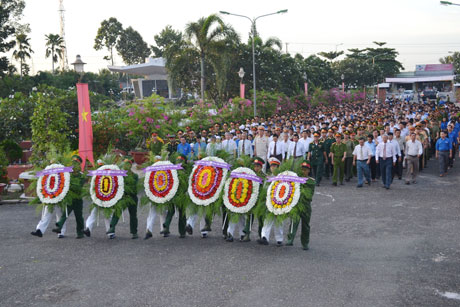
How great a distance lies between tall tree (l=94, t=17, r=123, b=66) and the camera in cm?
7881

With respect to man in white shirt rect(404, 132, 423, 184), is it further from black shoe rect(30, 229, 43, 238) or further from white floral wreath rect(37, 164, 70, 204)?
black shoe rect(30, 229, 43, 238)

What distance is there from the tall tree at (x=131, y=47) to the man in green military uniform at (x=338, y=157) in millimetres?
68948

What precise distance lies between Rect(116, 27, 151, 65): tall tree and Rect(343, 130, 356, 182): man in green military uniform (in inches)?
2707

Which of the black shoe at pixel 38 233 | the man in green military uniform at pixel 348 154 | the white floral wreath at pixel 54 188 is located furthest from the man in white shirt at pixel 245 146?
the black shoe at pixel 38 233

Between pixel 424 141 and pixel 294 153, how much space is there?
15.8ft

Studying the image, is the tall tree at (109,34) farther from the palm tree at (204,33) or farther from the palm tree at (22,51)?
the palm tree at (204,33)

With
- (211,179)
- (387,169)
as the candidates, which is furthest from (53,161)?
(387,169)

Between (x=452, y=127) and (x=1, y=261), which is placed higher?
(x=452, y=127)

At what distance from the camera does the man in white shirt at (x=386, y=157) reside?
15.0m

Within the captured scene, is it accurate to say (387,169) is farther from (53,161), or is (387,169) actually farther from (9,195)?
(9,195)

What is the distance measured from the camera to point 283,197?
29.9 ft

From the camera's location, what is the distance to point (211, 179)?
32.4ft

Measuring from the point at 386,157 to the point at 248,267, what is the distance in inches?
327

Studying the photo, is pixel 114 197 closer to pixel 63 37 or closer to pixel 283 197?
pixel 283 197
